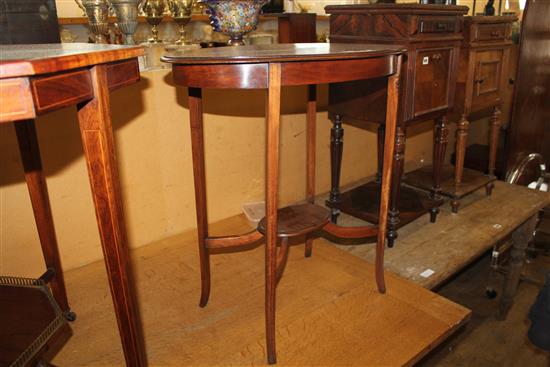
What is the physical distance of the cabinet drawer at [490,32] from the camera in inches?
83.7

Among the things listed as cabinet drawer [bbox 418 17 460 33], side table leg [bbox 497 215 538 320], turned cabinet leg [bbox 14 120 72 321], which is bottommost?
side table leg [bbox 497 215 538 320]

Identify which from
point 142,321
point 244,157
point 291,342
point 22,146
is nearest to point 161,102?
point 244,157

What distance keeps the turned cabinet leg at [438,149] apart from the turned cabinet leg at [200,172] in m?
1.21

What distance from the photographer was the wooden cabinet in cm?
182

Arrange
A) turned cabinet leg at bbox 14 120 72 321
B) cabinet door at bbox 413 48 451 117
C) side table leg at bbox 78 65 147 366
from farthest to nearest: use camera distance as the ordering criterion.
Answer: cabinet door at bbox 413 48 451 117 → turned cabinet leg at bbox 14 120 72 321 → side table leg at bbox 78 65 147 366

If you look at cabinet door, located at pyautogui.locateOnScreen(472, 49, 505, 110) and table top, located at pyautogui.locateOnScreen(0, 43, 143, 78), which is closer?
table top, located at pyautogui.locateOnScreen(0, 43, 143, 78)

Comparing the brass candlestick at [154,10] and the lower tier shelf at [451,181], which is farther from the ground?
the brass candlestick at [154,10]

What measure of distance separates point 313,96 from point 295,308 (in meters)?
0.78

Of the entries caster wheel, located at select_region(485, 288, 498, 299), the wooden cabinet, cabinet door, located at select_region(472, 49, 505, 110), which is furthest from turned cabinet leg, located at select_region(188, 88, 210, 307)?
caster wheel, located at select_region(485, 288, 498, 299)

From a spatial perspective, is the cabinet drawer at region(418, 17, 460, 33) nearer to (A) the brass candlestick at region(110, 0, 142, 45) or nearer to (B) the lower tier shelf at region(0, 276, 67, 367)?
(A) the brass candlestick at region(110, 0, 142, 45)

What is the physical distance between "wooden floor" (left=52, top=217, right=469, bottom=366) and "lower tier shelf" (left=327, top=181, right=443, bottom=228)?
0.98 feet

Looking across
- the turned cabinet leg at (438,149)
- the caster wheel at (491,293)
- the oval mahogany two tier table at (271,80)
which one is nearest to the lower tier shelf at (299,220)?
the oval mahogany two tier table at (271,80)

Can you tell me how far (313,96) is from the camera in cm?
175

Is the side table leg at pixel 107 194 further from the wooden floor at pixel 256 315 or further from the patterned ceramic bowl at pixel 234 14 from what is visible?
the patterned ceramic bowl at pixel 234 14
